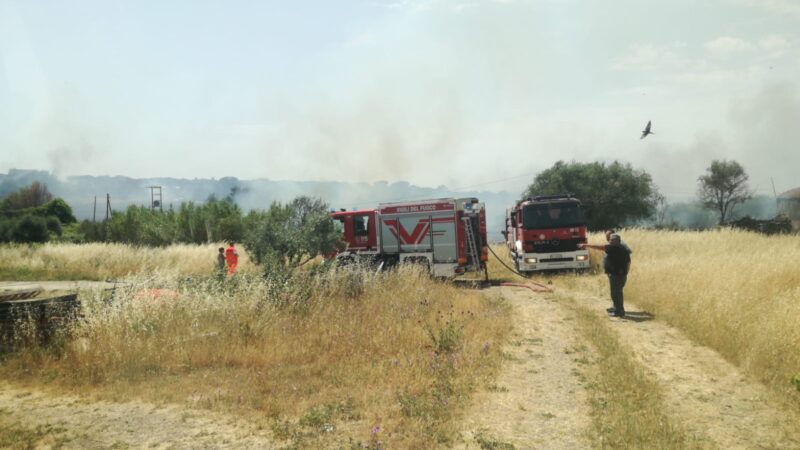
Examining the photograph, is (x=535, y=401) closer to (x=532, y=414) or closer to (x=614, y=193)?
(x=532, y=414)

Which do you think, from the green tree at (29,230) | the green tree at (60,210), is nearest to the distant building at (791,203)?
the green tree at (29,230)

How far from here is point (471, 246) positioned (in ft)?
64.8

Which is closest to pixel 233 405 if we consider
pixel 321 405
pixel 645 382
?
pixel 321 405

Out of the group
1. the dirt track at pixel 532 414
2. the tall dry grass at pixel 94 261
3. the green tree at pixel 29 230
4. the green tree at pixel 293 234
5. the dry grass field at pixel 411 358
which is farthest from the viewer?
the green tree at pixel 29 230

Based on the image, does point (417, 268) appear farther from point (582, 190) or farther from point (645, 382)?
point (582, 190)

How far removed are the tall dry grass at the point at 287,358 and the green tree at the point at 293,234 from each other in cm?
299

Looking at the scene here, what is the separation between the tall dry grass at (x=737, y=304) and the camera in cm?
741

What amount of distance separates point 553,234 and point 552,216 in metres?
0.68

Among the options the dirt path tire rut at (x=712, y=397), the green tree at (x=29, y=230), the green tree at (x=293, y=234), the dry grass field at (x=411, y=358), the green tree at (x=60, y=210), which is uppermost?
the green tree at (x=60, y=210)

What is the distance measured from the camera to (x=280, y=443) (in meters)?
5.30

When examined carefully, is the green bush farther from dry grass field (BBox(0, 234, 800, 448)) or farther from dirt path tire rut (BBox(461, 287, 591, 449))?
dirt path tire rut (BBox(461, 287, 591, 449))

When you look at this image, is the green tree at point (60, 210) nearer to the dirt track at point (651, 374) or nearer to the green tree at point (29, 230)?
the green tree at point (29, 230)

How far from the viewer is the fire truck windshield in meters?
20.1

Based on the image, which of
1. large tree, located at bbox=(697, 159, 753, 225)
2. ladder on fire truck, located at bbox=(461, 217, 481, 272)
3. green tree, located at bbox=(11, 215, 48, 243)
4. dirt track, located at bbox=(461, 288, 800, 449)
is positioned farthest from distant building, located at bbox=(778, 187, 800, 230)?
green tree, located at bbox=(11, 215, 48, 243)
